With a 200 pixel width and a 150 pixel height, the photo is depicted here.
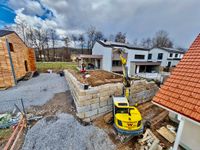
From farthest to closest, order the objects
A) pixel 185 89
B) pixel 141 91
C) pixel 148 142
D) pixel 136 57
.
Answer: pixel 136 57 → pixel 141 91 → pixel 148 142 → pixel 185 89

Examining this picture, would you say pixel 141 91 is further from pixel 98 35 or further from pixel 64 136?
pixel 98 35

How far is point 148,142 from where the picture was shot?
494 cm

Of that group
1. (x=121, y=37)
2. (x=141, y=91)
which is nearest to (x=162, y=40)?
(x=121, y=37)

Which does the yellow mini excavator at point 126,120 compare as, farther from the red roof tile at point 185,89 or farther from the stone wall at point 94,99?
the red roof tile at point 185,89

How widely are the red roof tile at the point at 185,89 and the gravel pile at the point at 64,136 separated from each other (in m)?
3.38

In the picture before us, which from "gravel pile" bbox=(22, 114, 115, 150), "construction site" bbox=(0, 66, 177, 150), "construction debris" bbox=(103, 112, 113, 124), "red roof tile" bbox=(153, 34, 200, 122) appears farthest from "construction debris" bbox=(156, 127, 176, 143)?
"red roof tile" bbox=(153, 34, 200, 122)

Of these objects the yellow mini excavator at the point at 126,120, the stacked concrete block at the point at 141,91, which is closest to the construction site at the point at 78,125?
the stacked concrete block at the point at 141,91

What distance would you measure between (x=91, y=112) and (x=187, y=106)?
5138 millimetres

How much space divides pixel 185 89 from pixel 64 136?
533 cm

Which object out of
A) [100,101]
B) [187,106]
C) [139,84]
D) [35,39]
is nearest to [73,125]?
[100,101]

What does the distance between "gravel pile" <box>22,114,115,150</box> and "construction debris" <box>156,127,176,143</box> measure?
9.99 ft

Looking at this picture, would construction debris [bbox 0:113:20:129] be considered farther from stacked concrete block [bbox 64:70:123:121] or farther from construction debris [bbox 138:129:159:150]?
construction debris [bbox 138:129:159:150]

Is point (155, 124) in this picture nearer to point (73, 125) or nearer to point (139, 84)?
point (139, 84)

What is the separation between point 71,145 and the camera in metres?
4.53
